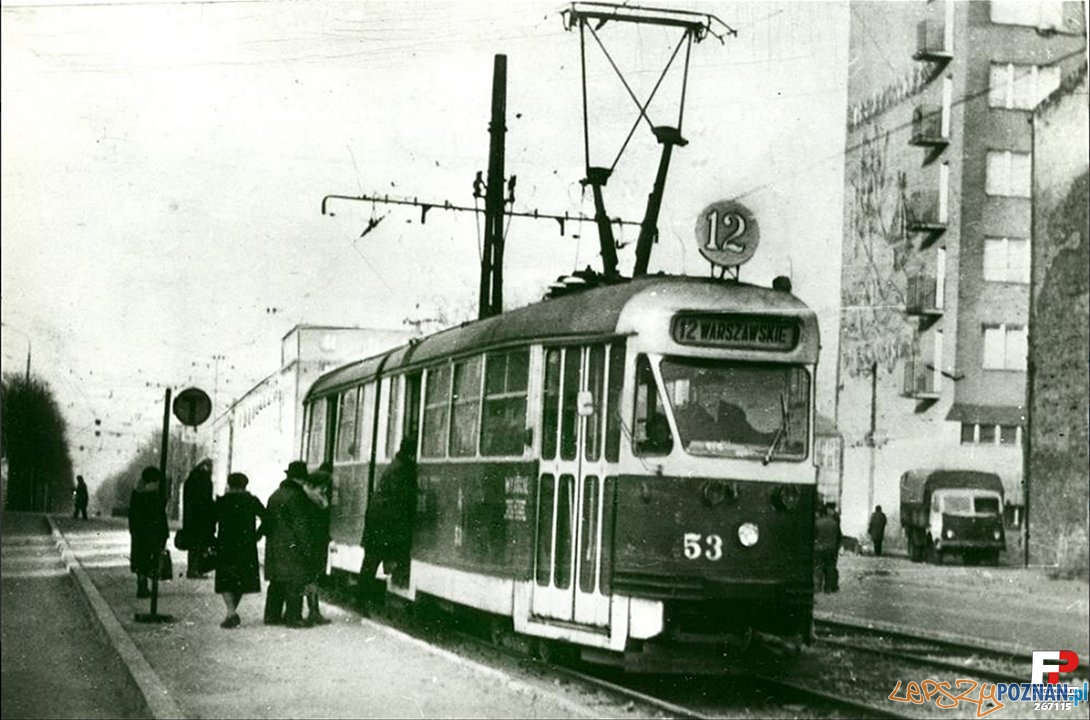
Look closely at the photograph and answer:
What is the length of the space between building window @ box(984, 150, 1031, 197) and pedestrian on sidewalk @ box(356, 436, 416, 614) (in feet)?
56.6

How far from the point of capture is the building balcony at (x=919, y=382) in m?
34.8

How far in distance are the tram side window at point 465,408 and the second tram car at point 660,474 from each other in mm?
884

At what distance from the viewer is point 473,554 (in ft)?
42.6

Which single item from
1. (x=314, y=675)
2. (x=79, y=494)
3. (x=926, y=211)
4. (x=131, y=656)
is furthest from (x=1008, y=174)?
(x=131, y=656)

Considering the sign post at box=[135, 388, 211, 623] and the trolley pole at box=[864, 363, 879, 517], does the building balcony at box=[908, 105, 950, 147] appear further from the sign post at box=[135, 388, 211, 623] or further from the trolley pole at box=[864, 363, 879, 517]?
the sign post at box=[135, 388, 211, 623]

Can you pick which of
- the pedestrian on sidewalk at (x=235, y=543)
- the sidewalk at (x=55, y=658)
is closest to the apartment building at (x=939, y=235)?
the pedestrian on sidewalk at (x=235, y=543)

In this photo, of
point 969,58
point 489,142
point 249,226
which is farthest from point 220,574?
point 969,58

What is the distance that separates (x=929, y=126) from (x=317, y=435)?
560 inches

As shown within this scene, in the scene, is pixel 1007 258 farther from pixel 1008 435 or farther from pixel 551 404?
pixel 551 404

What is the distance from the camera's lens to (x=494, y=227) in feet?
68.4

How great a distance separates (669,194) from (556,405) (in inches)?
227

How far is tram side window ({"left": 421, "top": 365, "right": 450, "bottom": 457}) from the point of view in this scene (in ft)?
46.5

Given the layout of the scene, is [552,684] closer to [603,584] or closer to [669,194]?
[603,584]

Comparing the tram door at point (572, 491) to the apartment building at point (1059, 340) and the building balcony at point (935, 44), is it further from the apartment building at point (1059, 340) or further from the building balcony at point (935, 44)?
the apartment building at point (1059, 340)
